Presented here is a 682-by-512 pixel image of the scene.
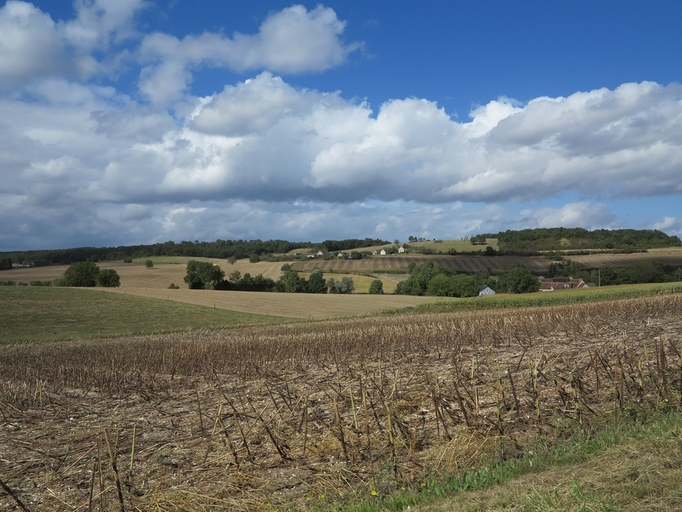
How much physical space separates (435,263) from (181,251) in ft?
225

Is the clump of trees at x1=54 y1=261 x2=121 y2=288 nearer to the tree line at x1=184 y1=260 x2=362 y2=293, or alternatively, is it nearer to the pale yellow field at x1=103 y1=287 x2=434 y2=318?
the pale yellow field at x1=103 y1=287 x2=434 y2=318

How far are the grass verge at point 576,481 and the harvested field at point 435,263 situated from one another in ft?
315

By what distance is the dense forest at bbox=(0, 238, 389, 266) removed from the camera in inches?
4697

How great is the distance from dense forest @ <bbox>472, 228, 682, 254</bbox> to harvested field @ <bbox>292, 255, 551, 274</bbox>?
10576 millimetres

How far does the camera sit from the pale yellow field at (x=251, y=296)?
6059cm

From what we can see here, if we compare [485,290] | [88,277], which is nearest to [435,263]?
[485,290]

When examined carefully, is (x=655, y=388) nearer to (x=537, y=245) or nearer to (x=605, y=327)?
(x=605, y=327)

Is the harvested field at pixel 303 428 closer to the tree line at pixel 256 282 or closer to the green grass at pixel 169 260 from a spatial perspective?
the tree line at pixel 256 282

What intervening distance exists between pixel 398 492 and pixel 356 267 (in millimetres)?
102693

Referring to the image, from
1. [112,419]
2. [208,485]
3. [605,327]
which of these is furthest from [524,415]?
[605,327]

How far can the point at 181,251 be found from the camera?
138 meters

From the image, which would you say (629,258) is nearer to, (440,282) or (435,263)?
(435,263)

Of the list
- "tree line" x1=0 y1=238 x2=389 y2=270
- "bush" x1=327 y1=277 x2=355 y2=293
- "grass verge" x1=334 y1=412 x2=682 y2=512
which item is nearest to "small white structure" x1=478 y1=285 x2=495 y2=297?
"bush" x1=327 y1=277 x2=355 y2=293

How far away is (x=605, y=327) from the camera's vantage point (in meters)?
19.3
